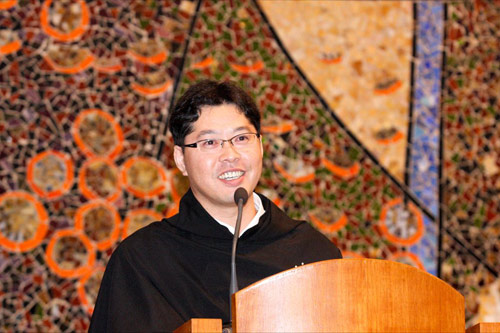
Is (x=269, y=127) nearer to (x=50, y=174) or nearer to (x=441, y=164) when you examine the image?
(x=441, y=164)

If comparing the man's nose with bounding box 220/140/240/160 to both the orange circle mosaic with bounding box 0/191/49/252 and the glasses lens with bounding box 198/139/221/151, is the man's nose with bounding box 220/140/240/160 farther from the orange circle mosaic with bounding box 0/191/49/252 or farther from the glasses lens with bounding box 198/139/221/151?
the orange circle mosaic with bounding box 0/191/49/252

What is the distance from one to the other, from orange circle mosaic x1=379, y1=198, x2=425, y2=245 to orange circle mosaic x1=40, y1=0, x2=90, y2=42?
90.6 inches

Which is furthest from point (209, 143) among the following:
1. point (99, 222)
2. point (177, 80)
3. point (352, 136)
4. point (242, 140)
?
point (352, 136)

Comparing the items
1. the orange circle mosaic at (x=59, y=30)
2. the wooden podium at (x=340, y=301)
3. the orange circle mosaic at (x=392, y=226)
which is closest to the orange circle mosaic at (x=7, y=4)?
the orange circle mosaic at (x=59, y=30)

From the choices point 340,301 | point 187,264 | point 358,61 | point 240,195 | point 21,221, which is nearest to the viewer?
point 340,301

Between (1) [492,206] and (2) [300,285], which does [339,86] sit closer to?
(1) [492,206]

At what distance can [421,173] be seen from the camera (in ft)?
18.1

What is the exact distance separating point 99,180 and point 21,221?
1.68 ft

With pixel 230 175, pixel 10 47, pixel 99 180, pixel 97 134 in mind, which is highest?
pixel 10 47

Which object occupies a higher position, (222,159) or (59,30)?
(59,30)

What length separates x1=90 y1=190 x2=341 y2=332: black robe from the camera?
283 cm

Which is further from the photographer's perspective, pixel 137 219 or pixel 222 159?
pixel 137 219

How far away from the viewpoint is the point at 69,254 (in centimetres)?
460

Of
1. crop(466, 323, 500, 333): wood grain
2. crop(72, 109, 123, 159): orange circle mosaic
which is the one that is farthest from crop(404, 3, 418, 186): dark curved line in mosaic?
crop(466, 323, 500, 333): wood grain
